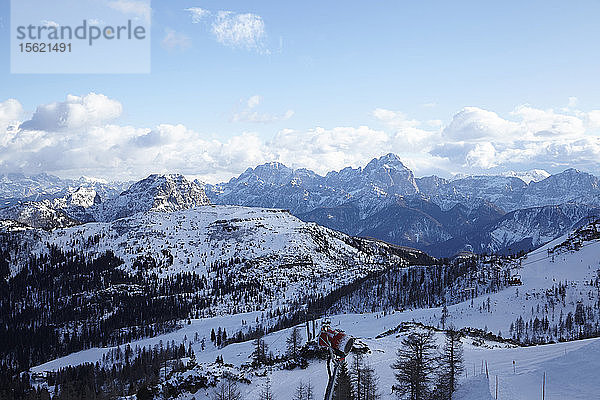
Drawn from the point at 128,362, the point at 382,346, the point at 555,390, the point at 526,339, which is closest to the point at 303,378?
the point at 382,346

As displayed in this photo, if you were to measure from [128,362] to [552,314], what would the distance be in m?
207

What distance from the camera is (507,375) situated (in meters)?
51.1

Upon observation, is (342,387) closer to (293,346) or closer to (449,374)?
(449,374)

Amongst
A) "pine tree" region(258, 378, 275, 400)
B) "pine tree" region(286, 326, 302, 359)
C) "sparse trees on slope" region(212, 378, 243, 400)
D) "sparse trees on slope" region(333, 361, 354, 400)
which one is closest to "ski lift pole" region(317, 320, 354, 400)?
"sparse trees on slope" region(333, 361, 354, 400)

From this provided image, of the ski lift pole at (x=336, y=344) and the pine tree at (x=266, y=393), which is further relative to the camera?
the pine tree at (x=266, y=393)

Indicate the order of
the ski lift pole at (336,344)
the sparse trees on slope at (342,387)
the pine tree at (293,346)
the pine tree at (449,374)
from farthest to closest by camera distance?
the pine tree at (293,346)
the sparse trees on slope at (342,387)
the pine tree at (449,374)
the ski lift pole at (336,344)

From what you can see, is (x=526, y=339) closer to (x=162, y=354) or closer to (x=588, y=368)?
(x=588, y=368)

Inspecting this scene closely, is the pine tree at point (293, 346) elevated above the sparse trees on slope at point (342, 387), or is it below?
below

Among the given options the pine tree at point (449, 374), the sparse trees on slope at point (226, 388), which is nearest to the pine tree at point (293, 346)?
the sparse trees on slope at point (226, 388)

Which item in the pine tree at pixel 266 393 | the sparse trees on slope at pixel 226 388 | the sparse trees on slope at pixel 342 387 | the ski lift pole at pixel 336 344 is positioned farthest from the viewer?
the sparse trees on slope at pixel 226 388

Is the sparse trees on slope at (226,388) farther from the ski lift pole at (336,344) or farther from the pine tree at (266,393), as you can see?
the ski lift pole at (336,344)

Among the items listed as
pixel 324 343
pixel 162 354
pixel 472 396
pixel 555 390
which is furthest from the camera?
pixel 162 354

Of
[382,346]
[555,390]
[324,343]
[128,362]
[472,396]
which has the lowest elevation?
[128,362]

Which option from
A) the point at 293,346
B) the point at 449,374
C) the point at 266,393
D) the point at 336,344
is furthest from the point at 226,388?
the point at 336,344
